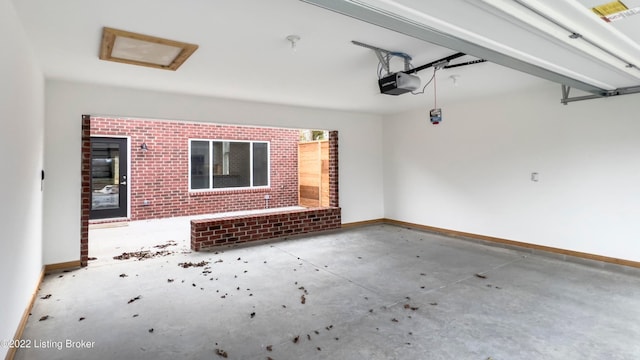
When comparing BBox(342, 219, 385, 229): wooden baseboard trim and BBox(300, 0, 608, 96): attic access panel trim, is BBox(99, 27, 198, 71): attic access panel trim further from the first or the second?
BBox(342, 219, 385, 229): wooden baseboard trim

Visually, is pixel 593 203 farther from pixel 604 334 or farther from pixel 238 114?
pixel 238 114

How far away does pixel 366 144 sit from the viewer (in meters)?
6.84

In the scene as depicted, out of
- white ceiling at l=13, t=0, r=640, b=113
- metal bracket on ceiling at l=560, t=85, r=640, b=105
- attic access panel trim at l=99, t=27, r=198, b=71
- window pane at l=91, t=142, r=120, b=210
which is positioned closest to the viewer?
white ceiling at l=13, t=0, r=640, b=113

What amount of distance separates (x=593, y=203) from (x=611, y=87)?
1482mm

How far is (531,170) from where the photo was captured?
477cm

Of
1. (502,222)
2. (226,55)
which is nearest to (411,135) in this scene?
(502,222)

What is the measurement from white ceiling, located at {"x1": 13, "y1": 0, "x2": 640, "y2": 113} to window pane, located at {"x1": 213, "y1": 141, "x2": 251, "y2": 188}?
3808mm

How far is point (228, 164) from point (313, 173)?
2198 millimetres

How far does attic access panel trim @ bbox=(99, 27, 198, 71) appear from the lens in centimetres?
267

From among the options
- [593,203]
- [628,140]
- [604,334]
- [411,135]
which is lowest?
[604,334]

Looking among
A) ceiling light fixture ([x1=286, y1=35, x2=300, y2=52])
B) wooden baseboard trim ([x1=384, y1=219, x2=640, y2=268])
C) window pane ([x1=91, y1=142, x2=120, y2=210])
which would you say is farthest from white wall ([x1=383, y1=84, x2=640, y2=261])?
window pane ([x1=91, y1=142, x2=120, y2=210])

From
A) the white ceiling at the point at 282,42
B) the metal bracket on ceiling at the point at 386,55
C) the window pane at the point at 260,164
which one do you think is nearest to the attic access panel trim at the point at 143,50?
the white ceiling at the point at 282,42

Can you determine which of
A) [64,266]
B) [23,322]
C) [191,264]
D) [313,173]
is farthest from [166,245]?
[313,173]

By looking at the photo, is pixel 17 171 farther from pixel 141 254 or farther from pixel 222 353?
pixel 141 254
